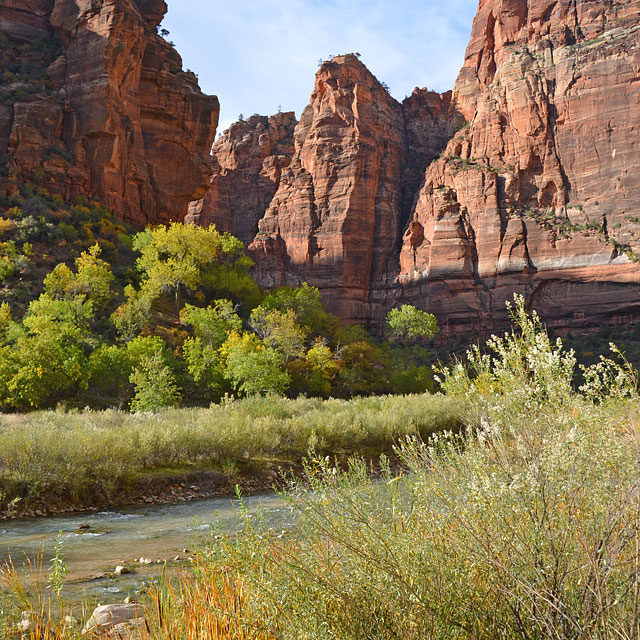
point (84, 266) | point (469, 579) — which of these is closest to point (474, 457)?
point (469, 579)

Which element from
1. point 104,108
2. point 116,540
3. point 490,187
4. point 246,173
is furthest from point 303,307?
point 246,173

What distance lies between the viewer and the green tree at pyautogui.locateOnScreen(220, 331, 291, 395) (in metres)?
29.5

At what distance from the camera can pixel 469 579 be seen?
2.97 meters

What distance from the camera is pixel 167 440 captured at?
15859mm

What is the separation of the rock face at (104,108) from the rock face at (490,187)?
35.5 metres

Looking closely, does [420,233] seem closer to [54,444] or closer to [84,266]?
[84,266]

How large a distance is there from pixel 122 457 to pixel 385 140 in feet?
298

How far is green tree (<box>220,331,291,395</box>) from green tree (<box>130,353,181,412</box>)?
3.32 meters

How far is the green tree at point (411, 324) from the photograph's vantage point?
2776 inches

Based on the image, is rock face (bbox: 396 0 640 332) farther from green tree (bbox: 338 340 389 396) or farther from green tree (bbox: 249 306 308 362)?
green tree (bbox: 249 306 308 362)

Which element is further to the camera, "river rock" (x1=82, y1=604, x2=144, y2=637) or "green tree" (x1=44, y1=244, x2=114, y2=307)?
"green tree" (x1=44, y1=244, x2=114, y2=307)

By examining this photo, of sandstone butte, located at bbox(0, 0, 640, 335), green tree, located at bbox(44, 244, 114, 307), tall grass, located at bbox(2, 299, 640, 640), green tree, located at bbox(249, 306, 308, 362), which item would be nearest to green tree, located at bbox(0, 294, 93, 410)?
green tree, located at bbox(44, 244, 114, 307)

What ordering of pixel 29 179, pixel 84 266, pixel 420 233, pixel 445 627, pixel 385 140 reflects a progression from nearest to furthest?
1. pixel 445 627
2. pixel 84 266
3. pixel 29 179
4. pixel 420 233
5. pixel 385 140

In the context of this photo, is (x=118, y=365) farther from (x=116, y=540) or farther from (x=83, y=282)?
(x=116, y=540)
